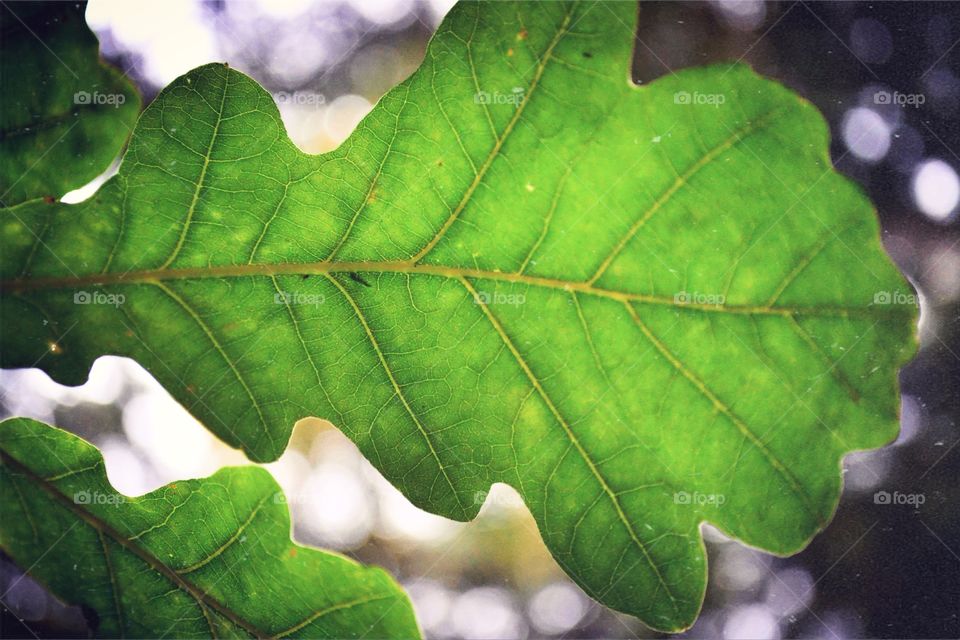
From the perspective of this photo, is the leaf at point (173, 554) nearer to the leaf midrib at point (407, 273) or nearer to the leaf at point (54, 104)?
the leaf midrib at point (407, 273)

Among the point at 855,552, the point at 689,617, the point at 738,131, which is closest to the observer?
the point at 738,131

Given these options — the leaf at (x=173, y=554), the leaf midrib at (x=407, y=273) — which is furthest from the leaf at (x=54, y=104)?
the leaf at (x=173, y=554)

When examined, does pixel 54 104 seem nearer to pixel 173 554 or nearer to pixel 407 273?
pixel 407 273

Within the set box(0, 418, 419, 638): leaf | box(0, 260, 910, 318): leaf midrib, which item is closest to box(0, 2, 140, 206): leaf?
box(0, 260, 910, 318): leaf midrib

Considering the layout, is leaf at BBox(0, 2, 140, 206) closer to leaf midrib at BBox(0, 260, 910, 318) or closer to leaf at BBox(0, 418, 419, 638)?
leaf midrib at BBox(0, 260, 910, 318)

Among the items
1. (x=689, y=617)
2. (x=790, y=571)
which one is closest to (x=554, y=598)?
(x=790, y=571)

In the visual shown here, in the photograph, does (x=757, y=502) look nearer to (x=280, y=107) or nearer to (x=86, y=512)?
(x=280, y=107)
